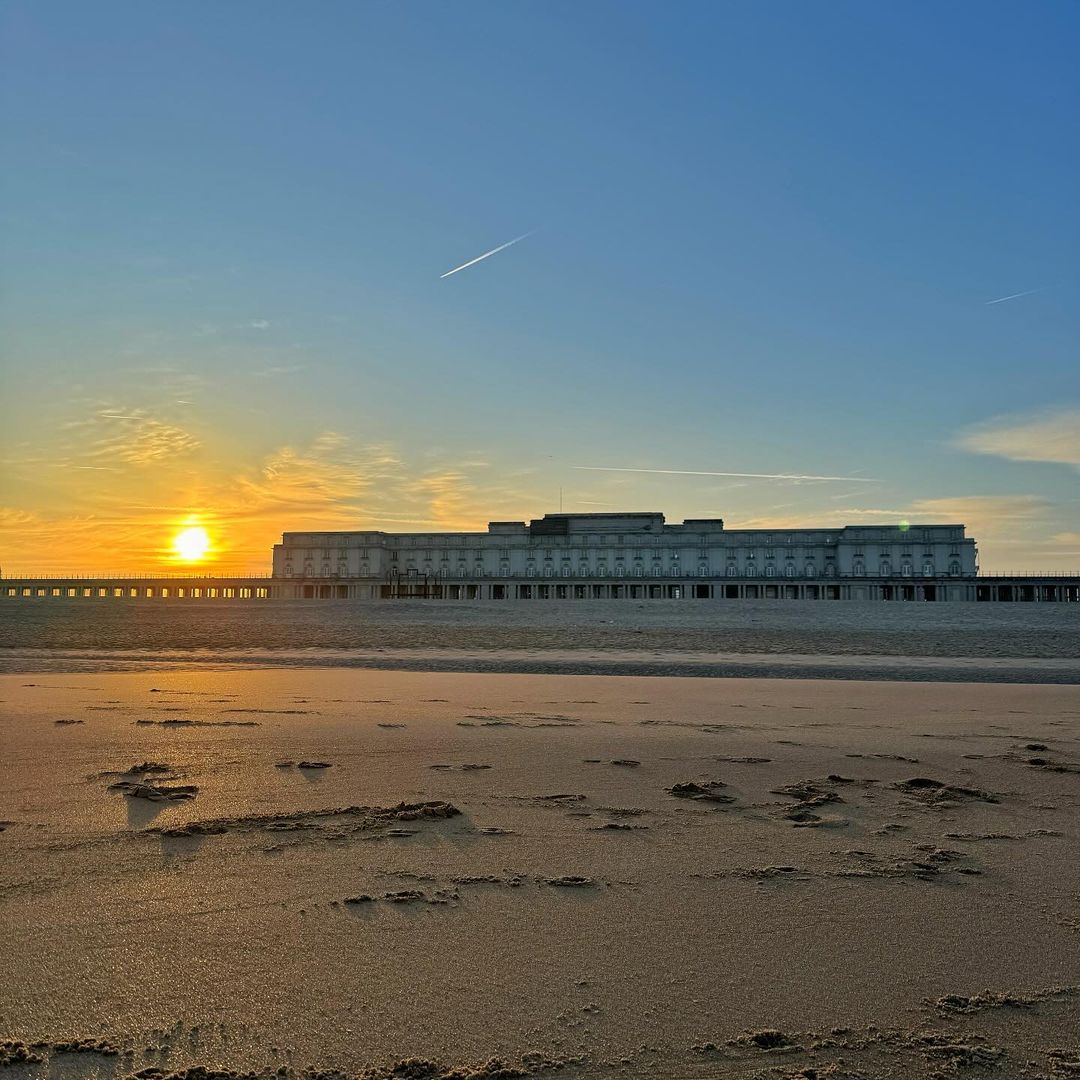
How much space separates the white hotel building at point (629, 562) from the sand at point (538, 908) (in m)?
125

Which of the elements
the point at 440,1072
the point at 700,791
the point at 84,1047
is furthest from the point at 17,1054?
the point at 700,791

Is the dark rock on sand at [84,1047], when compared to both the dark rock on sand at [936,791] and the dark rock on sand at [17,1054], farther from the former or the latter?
the dark rock on sand at [936,791]

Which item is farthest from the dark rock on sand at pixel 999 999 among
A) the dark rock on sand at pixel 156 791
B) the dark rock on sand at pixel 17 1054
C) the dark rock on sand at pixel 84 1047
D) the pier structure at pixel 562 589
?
the pier structure at pixel 562 589

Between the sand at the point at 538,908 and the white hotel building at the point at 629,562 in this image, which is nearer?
the sand at the point at 538,908

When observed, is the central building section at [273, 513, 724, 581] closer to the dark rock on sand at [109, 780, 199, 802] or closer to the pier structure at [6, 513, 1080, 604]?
the pier structure at [6, 513, 1080, 604]

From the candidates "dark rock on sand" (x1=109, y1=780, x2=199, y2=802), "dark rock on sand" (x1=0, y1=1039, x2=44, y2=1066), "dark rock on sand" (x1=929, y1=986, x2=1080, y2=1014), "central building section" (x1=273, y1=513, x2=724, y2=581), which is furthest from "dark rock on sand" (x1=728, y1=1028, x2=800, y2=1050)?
"central building section" (x1=273, y1=513, x2=724, y2=581)

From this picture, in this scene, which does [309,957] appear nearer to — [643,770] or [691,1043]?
[691,1043]

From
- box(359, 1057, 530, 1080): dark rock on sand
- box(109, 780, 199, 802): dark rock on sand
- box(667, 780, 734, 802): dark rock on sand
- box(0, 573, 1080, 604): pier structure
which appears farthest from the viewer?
box(0, 573, 1080, 604): pier structure

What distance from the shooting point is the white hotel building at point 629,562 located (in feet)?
437

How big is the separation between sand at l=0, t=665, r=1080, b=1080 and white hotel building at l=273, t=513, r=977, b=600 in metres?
125

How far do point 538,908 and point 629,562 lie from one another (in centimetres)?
13940

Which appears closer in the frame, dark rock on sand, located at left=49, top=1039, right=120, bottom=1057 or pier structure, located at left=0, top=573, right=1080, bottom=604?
dark rock on sand, located at left=49, top=1039, right=120, bottom=1057

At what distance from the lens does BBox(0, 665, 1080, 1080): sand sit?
9.16ft

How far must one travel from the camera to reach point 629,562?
5615 inches
